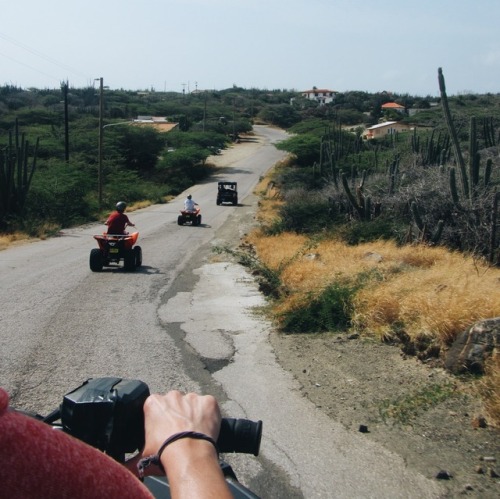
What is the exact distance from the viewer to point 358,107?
129m

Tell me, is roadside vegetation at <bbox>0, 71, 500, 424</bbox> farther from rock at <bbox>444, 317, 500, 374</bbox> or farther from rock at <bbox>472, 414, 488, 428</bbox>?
rock at <bbox>444, 317, 500, 374</bbox>

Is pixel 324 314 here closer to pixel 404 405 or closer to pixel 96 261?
pixel 404 405

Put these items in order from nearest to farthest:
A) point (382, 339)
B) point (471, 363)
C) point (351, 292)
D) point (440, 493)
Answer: point (440, 493), point (471, 363), point (382, 339), point (351, 292)

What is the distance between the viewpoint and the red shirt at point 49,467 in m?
1.07

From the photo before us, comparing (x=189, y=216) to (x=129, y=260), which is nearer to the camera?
(x=129, y=260)

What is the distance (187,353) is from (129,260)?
25.4 ft

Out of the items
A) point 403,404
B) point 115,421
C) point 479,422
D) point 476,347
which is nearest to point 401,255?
point 476,347

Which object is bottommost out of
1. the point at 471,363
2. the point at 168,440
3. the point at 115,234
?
the point at 115,234

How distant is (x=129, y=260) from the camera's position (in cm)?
1561

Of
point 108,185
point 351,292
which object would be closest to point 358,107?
point 108,185

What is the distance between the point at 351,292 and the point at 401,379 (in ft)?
8.77

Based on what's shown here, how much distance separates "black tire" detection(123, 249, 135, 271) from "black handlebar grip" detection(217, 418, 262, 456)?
13826 millimetres

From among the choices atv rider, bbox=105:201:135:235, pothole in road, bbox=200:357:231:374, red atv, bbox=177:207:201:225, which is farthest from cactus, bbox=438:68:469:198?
red atv, bbox=177:207:201:225

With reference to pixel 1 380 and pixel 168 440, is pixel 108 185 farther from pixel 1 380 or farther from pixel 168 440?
pixel 168 440
